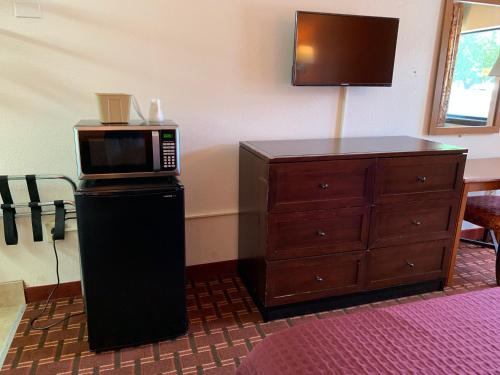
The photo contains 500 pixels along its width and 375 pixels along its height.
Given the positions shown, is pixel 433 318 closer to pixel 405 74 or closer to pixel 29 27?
pixel 405 74

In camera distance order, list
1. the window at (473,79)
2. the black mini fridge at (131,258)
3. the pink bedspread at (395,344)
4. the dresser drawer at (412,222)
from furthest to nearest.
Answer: the window at (473,79) → the dresser drawer at (412,222) → the black mini fridge at (131,258) → the pink bedspread at (395,344)

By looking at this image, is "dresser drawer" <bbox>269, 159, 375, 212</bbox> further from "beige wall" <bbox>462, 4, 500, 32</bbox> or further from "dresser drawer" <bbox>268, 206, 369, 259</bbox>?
"beige wall" <bbox>462, 4, 500, 32</bbox>

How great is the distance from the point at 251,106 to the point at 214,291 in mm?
1229

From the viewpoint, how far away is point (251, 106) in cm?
250

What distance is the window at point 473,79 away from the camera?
290 cm

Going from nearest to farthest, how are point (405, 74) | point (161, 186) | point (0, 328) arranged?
point (161, 186)
point (0, 328)
point (405, 74)

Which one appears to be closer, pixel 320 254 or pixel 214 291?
pixel 320 254

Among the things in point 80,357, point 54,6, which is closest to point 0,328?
point 80,357

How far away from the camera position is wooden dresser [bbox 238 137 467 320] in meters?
2.10

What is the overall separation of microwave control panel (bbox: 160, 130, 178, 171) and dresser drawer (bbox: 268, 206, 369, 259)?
0.60 meters

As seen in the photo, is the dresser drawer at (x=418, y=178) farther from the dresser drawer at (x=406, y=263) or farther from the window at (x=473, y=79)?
the window at (x=473, y=79)

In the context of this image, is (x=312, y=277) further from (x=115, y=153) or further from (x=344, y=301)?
(x=115, y=153)

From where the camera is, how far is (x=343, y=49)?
8.04ft

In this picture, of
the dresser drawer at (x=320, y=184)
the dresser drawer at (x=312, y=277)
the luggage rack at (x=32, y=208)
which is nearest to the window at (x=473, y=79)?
the dresser drawer at (x=320, y=184)
